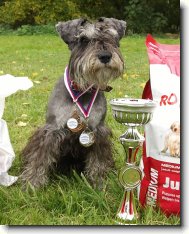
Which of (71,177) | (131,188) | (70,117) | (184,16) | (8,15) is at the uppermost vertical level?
(184,16)

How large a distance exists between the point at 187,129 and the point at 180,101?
0.16 meters

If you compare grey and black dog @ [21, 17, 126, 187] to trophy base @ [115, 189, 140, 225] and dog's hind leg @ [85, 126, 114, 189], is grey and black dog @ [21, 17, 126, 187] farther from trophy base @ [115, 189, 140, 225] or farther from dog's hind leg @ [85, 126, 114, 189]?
trophy base @ [115, 189, 140, 225]

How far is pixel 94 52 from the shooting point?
2.68 m

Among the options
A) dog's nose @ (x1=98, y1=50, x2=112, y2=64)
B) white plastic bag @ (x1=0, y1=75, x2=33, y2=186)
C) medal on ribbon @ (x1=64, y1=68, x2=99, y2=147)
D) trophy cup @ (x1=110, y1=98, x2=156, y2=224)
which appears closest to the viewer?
trophy cup @ (x1=110, y1=98, x2=156, y2=224)

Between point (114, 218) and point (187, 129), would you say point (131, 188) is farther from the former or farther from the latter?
point (187, 129)

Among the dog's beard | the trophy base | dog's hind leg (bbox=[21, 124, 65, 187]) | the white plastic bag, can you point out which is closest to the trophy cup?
the trophy base

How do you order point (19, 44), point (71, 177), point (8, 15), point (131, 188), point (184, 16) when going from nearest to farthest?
point (131, 188), point (184, 16), point (71, 177), point (19, 44), point (8, 15)

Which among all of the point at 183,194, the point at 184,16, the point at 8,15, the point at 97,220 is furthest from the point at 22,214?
the point at 8,15

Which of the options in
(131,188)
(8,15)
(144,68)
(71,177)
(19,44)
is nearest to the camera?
(131,188)

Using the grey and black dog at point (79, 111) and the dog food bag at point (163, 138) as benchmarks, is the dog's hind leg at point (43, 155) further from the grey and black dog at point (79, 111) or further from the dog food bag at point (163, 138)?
the dog food bag at point (163, 138)

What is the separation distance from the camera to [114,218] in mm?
2580

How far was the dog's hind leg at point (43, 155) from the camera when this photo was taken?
117 inches

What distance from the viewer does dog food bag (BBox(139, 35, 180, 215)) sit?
251cm

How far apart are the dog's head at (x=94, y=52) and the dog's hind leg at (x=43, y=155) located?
37 cm
